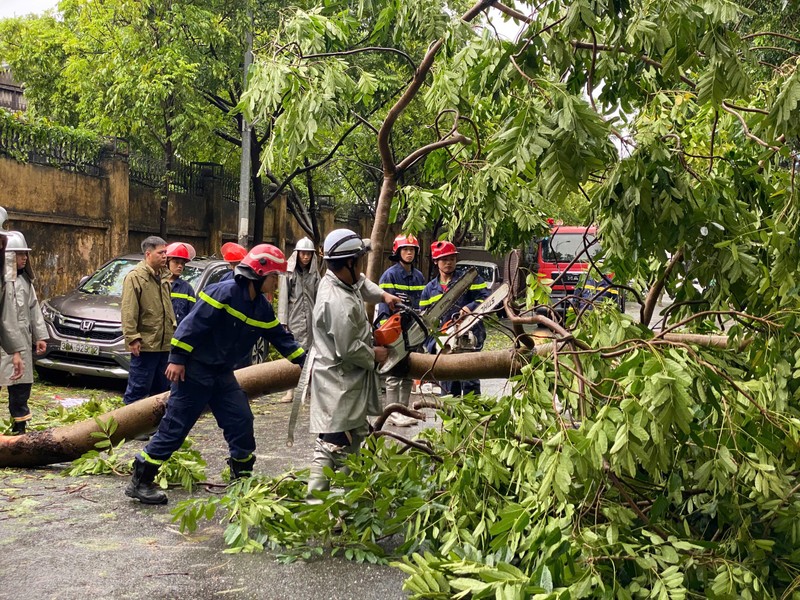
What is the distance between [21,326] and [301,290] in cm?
383

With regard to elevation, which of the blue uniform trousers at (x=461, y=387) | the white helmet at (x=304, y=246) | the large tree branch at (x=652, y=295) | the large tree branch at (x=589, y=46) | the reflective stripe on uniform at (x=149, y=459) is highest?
the large tree branch at (x=589, y=46)

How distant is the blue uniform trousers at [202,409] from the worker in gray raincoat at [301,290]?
13.9 ft

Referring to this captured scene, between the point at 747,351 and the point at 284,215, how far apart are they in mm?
20223

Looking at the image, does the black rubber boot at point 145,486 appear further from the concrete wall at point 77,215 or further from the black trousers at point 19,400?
the concrete wall at point 77,215

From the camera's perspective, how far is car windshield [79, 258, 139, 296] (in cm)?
1170

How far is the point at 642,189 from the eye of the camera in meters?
4.06

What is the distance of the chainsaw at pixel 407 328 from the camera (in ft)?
17.8

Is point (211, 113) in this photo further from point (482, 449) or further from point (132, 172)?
point (482, 449)

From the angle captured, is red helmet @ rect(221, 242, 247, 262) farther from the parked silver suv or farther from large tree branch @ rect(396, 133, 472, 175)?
large tree branch @ rect(396, 133, 472, 175)

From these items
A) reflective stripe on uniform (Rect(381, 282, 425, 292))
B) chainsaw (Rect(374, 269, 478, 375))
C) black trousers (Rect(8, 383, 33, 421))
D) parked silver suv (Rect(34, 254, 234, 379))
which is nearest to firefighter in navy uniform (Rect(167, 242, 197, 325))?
parked silver suv (Rect(34, 254, 234, 379))

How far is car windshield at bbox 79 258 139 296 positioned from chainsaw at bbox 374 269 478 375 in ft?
22.3

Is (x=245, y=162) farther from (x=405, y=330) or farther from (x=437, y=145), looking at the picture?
(x=405, y=330)

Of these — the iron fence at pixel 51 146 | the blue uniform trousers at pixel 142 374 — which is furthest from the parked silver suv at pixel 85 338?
the iron fence at pixel 51 146

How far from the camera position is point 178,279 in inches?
373
